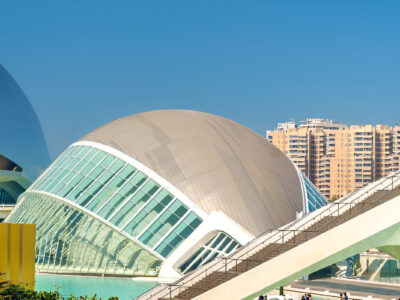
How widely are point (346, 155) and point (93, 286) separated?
102m

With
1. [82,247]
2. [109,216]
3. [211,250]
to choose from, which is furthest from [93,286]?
[82,247]

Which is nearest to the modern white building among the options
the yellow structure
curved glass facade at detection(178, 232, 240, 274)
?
curved glass facade at detection(178, 232, 240, 274)

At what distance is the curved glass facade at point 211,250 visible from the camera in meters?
29.9

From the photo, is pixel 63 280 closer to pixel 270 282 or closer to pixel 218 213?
pixel 218 213

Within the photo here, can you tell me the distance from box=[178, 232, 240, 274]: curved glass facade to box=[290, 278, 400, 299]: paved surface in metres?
2.70

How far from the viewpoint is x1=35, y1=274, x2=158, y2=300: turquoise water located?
88.9 ft

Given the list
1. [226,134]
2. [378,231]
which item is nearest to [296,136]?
[226,134]

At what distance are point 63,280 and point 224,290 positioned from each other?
12.1m

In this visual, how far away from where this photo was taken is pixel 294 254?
68.3ft

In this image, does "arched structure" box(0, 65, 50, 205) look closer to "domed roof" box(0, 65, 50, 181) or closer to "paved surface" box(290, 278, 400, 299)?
"domed roof" box(0, 65, 50, 181)

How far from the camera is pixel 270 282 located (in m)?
20.6

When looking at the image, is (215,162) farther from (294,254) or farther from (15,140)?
(15,140)

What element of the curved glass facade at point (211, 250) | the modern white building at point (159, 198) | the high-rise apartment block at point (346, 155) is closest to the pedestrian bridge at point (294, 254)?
the curved glass facade at point (211, 250)

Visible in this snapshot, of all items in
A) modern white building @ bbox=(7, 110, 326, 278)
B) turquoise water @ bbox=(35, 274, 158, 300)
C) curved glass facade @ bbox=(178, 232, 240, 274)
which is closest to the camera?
turquoise water @ bbox=(35, 274, 158, 300)
